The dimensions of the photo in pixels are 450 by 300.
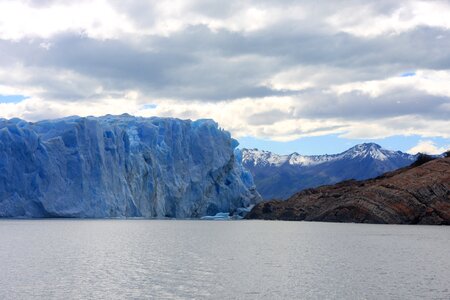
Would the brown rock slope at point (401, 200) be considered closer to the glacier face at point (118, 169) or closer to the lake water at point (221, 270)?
the glacier face at point (118, 169)

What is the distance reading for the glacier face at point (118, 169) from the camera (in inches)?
3285

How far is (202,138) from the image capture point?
369ft

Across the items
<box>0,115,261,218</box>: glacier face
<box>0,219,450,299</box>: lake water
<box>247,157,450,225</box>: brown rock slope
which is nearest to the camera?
<box>0,219,450,299</box>: lake water

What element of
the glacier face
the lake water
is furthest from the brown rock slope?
the lake water

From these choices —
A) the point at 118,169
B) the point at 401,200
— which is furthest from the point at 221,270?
the point at 401,200

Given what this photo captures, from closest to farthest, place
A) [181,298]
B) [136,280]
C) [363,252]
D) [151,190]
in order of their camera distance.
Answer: [181,298], [136,280], [363,252], [151,190]

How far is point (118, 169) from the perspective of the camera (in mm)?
93188

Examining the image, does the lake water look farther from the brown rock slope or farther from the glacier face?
the brown rock slope

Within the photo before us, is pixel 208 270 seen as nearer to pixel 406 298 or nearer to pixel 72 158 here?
pixel 406 298

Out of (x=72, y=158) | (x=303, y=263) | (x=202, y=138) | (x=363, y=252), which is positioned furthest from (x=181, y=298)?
(x=202, y=138)

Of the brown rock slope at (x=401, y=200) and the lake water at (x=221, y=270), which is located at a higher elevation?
the brown rock slope at (x=401, y=200)

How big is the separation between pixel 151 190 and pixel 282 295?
255 ft

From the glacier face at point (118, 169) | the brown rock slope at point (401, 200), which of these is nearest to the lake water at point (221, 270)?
the glacier face at point (118, 169)

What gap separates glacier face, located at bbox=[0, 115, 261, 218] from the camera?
8344 centimetres
